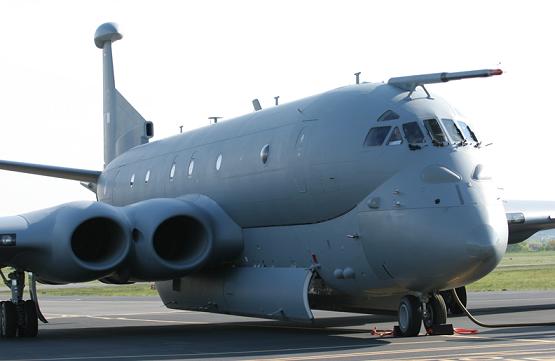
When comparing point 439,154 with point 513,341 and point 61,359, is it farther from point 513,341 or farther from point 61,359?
point 61,359

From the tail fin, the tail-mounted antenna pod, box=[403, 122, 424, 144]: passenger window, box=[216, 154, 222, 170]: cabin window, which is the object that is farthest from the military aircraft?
the tail-mounted antenna pod

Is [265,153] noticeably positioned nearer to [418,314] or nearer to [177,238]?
[177,238]

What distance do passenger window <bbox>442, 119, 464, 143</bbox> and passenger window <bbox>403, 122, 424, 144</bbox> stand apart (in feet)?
1.61

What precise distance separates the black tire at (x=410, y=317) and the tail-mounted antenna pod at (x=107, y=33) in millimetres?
17426

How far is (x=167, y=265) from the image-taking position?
68.0ft

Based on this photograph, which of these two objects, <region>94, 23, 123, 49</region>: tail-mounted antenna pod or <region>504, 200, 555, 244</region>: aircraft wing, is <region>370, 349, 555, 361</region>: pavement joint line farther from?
<region>94, 23, 123, 49</region>: tail-mounted antenna pod

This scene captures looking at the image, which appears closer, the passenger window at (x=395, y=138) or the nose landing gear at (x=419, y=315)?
the nose landing gear at (x=419, y=315)

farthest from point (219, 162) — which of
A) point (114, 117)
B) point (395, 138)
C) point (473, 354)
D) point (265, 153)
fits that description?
point (114, 117)

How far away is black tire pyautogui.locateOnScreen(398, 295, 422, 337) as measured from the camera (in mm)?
17312

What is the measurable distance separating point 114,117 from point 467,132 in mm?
15679

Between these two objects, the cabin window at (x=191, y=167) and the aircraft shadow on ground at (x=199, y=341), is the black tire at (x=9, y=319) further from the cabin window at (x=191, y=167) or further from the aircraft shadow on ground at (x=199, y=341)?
the cabin window at (x=191, y=167)

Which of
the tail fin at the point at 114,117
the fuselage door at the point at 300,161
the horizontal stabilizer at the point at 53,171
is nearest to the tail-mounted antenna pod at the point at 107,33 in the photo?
the tail fin at the point at 114,117

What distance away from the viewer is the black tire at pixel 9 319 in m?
20.7

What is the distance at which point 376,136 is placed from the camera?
1783 cm
